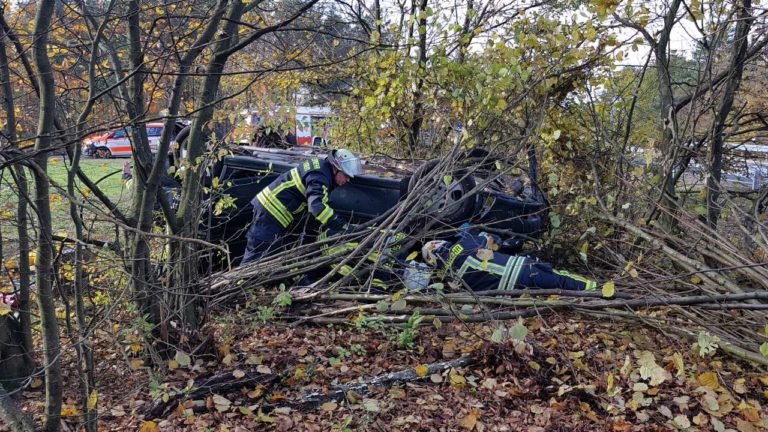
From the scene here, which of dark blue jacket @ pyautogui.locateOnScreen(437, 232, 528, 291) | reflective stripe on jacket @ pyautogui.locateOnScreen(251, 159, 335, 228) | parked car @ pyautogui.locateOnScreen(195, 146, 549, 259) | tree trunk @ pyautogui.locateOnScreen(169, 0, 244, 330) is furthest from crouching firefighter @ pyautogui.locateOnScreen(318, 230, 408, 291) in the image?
tree trunk @ pyautogui.locateOnScreen(169, 0, 244, 330)

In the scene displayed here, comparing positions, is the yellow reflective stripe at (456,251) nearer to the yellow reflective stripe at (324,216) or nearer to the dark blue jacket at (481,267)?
the dark blue jacket at (481,267)

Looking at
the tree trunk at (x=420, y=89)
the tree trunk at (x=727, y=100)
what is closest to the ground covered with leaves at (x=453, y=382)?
the tree trunk at (x=727, y=100)

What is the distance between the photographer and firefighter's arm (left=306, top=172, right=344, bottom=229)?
5070mm

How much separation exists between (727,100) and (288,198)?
3956 millimetres

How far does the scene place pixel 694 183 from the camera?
5453 millimetres

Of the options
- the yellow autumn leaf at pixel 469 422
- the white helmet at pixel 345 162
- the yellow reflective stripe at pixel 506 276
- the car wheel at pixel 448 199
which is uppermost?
the white helmet at pixel 345 162

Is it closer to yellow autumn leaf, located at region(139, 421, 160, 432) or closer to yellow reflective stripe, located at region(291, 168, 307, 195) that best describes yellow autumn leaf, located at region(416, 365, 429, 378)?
yellow autumn leaf, located at region(139, 421, 160, 432)

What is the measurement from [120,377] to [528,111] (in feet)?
13.8

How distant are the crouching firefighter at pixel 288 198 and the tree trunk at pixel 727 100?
10.5 ft

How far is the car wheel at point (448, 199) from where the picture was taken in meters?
4.64

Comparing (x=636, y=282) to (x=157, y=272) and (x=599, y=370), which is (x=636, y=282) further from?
(x=157, y=272)

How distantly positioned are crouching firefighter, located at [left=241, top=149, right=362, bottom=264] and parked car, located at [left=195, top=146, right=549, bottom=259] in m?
0.20

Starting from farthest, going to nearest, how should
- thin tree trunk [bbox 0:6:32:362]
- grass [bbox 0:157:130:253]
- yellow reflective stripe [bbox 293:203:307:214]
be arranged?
yellow reflective stripe [bbox 293:203:307:214]
grass [bbox 0:157:130:253]
thin tree trunk [bbox 0:6:32:362]

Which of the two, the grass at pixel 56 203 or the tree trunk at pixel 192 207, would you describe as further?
the tree trunk at pixel 192 207
